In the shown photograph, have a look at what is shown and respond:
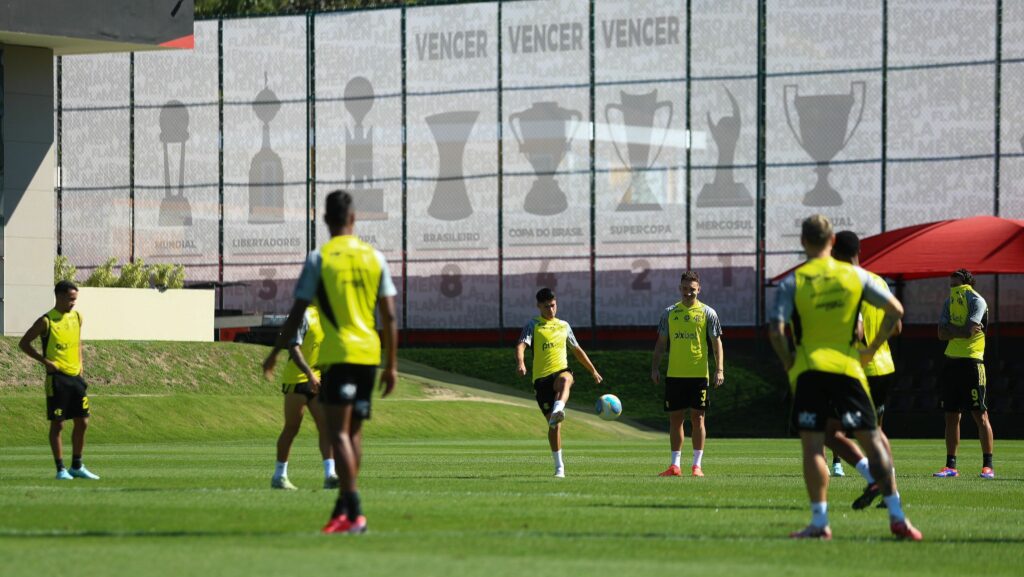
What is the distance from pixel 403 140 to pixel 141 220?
9.54 metres

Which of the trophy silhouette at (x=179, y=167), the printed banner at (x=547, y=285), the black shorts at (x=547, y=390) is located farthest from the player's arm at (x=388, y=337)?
the trophy silhouette at (x=179, y=167)

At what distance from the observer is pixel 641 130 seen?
53000 mm

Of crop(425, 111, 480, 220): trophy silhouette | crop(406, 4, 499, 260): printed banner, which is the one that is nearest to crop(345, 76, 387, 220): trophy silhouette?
crop(406, 4, 499, 260): printed banner

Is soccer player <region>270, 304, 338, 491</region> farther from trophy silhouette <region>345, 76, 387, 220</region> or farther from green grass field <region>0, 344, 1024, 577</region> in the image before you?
trophy silhouette <region>345, 76, 387, 220</region>

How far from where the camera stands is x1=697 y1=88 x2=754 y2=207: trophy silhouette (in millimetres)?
52031

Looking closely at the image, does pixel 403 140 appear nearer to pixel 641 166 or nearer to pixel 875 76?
pixel 641 166

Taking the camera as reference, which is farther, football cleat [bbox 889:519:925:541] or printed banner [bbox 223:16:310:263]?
printed banner [bbox 223:16:310:263]

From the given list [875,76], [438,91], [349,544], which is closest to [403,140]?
[438,91]

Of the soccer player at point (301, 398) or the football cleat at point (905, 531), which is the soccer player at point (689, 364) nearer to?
the soccer player at point (301, 398)

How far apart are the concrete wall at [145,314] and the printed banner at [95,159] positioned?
429 inches

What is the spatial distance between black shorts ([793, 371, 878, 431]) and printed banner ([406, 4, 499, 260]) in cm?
4357

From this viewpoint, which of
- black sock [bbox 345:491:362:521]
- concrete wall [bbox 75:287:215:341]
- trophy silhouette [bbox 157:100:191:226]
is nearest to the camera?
black sock [bbox 345:491:362:521]

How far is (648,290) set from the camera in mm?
53000

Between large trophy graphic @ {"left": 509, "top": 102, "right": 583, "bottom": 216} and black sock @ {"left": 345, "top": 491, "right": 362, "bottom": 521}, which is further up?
large trophy graphic @ {"left": 509, "top": 102, "right": 583, "bottom": 216}
